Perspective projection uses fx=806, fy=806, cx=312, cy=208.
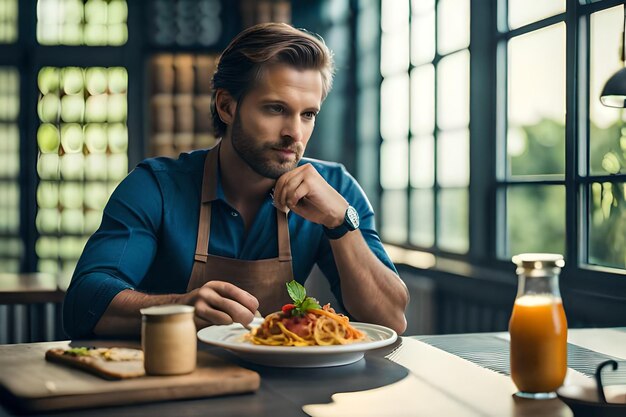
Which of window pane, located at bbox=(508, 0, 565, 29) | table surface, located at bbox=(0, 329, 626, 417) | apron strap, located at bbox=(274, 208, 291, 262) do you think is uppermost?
window pane, located at bbox=(508, 0, 565, 29)

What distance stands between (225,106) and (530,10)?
1618 mm

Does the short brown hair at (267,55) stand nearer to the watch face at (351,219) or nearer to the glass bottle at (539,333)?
the watch face at (351,219)

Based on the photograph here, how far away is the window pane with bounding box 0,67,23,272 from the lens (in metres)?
5.54

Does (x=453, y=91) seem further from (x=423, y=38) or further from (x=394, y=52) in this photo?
(x=394, y=52)

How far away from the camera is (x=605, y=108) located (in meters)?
2.77

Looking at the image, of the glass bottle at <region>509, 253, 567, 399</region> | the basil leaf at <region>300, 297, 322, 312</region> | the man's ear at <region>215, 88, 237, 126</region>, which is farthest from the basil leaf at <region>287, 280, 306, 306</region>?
the man's ear at <region>215, 88, 237, 126</region>

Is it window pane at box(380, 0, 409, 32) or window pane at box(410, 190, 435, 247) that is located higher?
window pane at box(380, 0, 409, 32)

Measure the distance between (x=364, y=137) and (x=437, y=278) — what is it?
5.47 feet

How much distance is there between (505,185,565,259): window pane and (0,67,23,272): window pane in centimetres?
356

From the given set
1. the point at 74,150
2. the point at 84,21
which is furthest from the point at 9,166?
the point at 84,21

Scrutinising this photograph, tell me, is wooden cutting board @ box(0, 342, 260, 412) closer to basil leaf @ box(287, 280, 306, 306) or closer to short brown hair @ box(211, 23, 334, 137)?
basil leaf @ box(287, 280, 306, 306)

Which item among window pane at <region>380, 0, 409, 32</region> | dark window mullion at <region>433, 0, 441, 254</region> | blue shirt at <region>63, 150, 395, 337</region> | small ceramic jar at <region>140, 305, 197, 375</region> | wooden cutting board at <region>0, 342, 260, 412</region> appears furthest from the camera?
window pane at <region>380, 0, 409, 32</region>

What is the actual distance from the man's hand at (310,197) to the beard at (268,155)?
0.09 meters

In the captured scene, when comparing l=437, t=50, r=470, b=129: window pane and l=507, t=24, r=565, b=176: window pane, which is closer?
l=507, t=24, r=565, b=176: window pane
